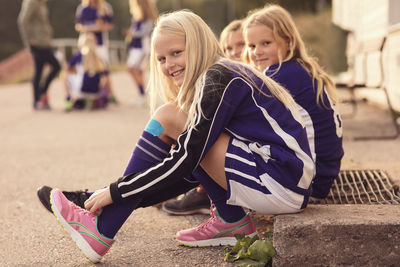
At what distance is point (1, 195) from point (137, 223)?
1.30m

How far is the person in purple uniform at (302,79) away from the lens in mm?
2688

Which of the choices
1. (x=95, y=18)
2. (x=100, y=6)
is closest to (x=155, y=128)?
(x=95, y=18)

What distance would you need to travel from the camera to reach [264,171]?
7.04 ft

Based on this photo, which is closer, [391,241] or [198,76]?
[391,241]

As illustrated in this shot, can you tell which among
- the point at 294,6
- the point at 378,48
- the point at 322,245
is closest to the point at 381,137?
the point at 378,48

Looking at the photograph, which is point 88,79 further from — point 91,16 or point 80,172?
point 80,172

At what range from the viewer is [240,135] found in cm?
221

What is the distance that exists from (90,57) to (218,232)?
6.76 metres

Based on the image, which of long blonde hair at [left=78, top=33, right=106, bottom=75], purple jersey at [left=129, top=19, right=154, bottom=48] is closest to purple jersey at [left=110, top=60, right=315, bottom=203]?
purple jersey at [left=129, top=19, right=154, bottom=48]

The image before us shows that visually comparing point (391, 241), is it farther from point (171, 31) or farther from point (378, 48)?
point (378, 48)

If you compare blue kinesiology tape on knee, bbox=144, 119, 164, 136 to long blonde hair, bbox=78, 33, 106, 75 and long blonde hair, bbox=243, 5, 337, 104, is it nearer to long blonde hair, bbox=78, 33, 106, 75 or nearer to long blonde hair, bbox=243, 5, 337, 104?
long blonde hair, bbox=243, 5, 337, 104

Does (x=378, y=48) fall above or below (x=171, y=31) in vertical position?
below

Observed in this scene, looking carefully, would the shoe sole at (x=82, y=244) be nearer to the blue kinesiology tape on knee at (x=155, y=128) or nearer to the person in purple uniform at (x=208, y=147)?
the person in purple uniform at (x=208, y=147)

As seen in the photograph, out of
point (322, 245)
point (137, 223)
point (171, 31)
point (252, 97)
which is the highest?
point (171, 31)
